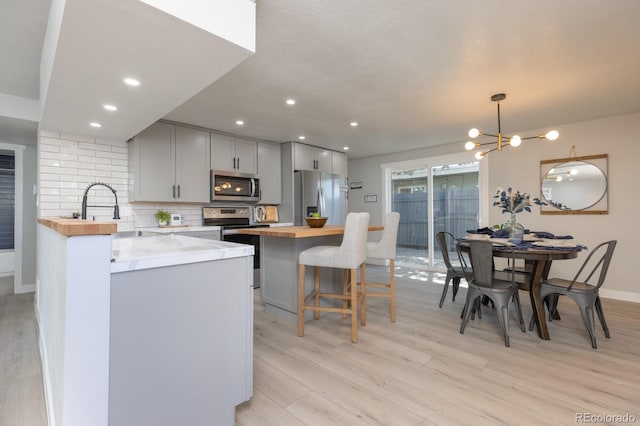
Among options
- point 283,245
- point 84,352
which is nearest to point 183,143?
point 283,245

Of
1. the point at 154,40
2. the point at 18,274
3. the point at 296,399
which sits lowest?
the point at 296,399

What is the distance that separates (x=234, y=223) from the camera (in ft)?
14.7

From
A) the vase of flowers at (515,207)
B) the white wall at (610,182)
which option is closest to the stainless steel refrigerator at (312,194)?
the white wall at (610,182)

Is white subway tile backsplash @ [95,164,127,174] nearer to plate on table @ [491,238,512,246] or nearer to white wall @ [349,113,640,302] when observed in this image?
plate on table @ [491,238,512,246]

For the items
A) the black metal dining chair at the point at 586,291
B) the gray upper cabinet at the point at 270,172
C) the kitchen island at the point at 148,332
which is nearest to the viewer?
the kitchen island at the point at 148,332

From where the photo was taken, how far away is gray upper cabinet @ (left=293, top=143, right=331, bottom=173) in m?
4.89

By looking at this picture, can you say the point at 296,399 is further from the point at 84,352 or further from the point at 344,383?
the point at 84,352

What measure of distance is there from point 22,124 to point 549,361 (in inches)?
213

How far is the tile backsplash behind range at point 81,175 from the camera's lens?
120 inches

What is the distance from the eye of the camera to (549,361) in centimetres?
209

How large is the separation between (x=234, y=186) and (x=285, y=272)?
1.99 metres

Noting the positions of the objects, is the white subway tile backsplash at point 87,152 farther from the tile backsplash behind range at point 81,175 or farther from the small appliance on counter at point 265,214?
the small appliance on counter at point 265,214

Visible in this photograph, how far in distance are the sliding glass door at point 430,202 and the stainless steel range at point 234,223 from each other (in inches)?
113

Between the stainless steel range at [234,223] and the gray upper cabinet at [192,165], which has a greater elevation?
the gray upper cabinet at [192,165]
